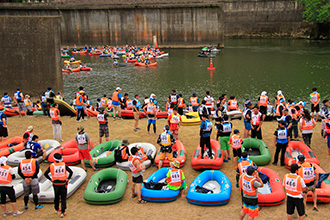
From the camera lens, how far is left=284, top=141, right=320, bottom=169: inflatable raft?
11.2m

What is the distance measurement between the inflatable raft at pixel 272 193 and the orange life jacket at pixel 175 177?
2.29 m

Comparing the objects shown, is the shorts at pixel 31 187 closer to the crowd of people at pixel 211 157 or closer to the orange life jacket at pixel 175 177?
the crowd of people at pixel 211 157

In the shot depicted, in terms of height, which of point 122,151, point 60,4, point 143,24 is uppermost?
point 60,4

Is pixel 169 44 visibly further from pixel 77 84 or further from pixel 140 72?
pixel 77 84

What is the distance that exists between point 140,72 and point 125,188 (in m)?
33.3

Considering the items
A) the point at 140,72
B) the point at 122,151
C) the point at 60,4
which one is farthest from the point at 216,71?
the point at 60,4

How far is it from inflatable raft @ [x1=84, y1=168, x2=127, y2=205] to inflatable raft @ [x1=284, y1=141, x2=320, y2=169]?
583 centimetres

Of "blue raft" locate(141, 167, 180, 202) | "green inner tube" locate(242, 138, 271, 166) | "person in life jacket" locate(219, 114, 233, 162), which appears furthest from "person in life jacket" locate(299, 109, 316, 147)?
"blue raft" locate(141, 167, 180, 202)

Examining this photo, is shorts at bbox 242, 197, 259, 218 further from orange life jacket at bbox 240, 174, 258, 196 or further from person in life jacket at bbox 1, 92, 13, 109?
person in life jacket at bbox 1, 92, 13, 109

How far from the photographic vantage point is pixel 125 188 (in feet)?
32.9

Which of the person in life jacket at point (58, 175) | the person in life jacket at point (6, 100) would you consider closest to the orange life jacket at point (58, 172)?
the person in life jacket at point (58, 175)

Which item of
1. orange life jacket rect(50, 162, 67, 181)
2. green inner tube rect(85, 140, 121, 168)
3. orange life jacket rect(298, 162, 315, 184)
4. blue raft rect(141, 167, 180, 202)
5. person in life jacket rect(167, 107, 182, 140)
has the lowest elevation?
blue raft rect(141, 167, 180, 202)

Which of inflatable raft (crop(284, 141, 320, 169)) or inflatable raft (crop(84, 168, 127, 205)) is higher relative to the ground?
inflatable raft (crop(284, 141, 320, 169))

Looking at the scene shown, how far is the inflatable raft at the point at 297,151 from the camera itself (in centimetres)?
1120
